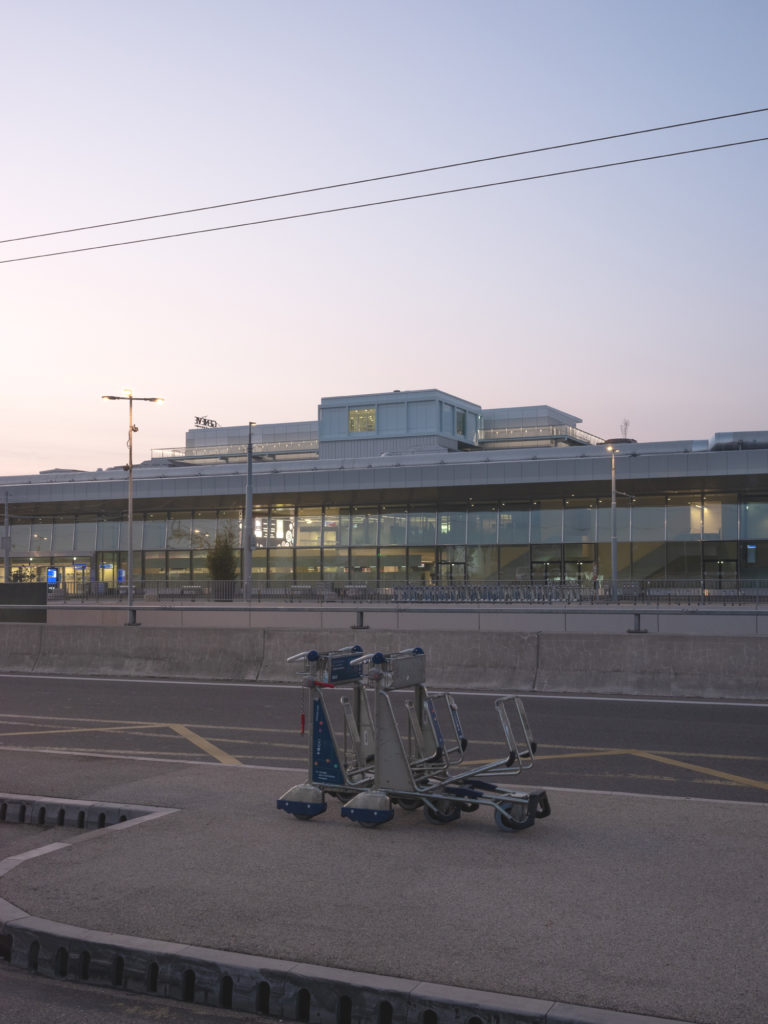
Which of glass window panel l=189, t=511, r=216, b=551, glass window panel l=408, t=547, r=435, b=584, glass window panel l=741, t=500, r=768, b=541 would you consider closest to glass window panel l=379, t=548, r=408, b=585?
glass window panel l=408, t=547, r=435, b=584

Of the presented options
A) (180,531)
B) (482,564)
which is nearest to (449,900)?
(482,564)

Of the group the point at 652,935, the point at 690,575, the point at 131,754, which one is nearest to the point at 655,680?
the point at 131,754

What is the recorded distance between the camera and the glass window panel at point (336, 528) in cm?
6406

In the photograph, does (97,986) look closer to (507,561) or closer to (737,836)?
(737,836)

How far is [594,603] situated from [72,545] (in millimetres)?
40328

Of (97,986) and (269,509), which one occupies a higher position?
(269,509)

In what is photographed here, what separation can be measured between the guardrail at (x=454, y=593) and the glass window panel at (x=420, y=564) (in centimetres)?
565

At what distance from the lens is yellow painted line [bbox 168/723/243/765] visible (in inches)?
465

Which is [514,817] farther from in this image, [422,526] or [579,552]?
[422,526]

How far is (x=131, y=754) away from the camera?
40.1ft

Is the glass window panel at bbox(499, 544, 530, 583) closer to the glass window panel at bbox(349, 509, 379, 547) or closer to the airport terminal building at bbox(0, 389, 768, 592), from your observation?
the airport terminal building at bbox(0, 389, 768, 592)

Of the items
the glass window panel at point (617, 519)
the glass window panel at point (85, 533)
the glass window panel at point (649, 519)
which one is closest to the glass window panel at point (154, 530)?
the glass window panel at point (85, 533)

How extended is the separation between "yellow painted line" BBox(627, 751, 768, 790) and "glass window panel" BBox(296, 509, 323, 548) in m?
53.1

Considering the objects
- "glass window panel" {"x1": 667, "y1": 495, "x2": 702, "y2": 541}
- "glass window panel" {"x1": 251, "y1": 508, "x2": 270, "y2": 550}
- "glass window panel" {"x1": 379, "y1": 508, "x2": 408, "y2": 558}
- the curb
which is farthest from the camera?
"glass window panel" {"x1": 251, "y1": 508, "x2": 270, "y2": 550}
